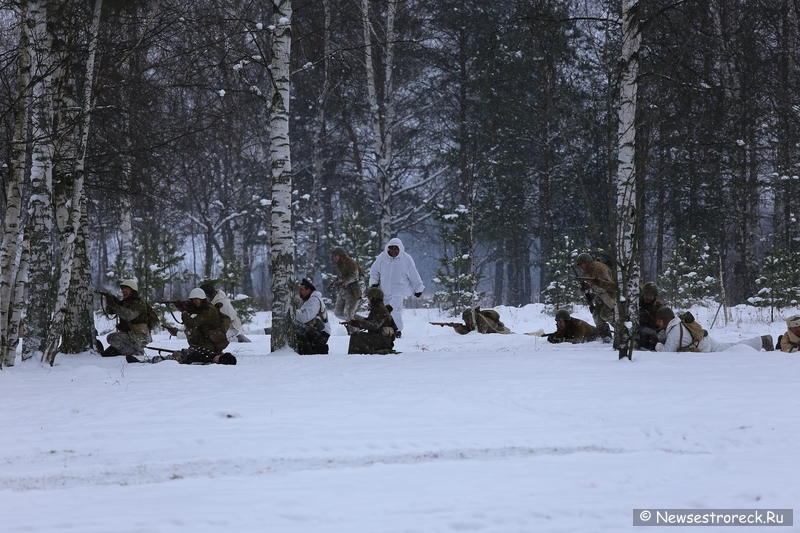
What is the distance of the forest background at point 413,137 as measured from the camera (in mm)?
10031

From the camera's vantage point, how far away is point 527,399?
20.9 ft

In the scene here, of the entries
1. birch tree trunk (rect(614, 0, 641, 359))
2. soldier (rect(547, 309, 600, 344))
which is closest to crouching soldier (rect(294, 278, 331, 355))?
soldier (rect(547, 309, 600, 344))

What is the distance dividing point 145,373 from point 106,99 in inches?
209

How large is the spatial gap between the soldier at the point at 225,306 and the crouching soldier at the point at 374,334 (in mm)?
1775

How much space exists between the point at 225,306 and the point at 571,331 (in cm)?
537

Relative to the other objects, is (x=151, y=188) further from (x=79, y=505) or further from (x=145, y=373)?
(x=79, y=505)

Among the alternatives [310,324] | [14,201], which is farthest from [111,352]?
[310,324]

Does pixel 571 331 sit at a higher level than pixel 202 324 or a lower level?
lower

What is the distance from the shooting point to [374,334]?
10383mm

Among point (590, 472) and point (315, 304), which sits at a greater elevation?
point (315, 304)

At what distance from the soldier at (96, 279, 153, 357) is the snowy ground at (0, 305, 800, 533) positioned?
161 cm

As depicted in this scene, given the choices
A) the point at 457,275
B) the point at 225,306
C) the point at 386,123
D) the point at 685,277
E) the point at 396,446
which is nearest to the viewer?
the point at 396,446

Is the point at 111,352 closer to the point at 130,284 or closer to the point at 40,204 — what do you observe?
the point at 130,284

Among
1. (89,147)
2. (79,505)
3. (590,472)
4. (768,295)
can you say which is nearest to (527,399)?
(590,472)
